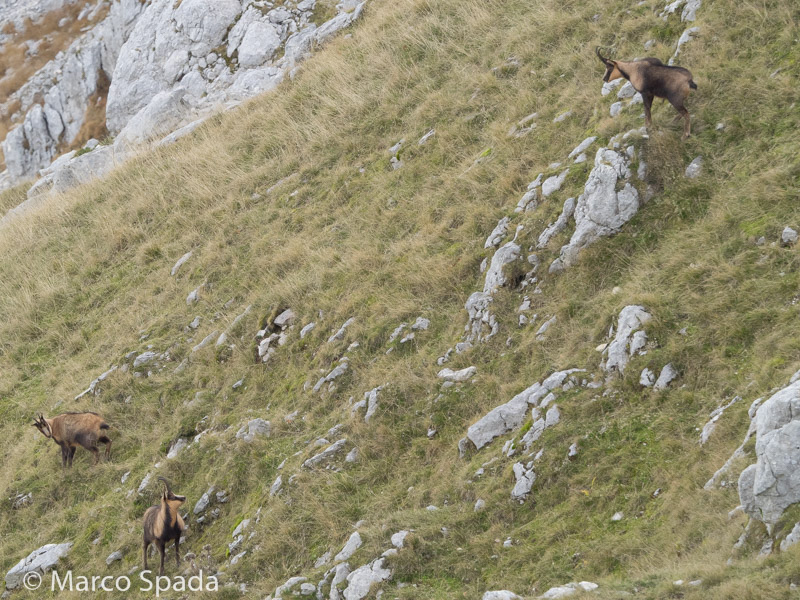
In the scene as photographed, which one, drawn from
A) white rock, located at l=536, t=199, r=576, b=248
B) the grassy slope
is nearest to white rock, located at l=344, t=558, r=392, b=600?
the grassy slope

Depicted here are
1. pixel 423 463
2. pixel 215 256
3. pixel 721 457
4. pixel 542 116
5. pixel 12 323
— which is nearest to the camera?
pixel 721 457

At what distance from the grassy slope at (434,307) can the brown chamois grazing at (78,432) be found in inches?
9.9

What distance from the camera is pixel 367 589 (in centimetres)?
725

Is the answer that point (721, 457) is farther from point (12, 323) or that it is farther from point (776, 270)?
point (12, 323)

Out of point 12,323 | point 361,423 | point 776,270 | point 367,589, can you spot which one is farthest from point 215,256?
point 776,270

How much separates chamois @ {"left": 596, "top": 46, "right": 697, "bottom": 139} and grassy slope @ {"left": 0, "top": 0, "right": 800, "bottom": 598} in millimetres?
305

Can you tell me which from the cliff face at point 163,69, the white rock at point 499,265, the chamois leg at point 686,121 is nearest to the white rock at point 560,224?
the white rock at point 499,265

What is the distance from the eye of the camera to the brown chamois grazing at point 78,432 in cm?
1178

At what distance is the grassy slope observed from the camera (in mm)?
7211

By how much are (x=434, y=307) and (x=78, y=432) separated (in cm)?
578

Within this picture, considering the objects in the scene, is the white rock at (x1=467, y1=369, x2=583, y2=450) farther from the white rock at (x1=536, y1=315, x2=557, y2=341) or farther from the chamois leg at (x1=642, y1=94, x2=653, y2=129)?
the chamois leg at (x1=642, y1=94, x2=653, y2=129)

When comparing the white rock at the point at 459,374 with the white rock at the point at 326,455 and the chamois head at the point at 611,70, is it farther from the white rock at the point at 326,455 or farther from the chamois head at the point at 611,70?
the chamois head at the point at 611,70

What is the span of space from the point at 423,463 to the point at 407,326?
2285mm

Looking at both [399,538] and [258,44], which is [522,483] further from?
[258,44]
